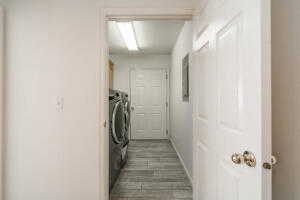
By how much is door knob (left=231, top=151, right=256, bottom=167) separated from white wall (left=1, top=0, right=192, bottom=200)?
4.23ft

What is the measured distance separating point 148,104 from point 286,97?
16.0ft

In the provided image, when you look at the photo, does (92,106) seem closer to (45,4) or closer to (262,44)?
(45,4)

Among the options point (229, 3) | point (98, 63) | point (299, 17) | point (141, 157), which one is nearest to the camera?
point (299, 17)

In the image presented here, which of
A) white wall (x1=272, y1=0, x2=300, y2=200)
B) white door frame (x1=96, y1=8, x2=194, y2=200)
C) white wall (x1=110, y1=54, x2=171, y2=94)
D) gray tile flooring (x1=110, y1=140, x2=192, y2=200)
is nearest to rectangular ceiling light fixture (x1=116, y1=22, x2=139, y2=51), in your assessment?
white wall (x1=110, y1=54, x2=171, y2=94)

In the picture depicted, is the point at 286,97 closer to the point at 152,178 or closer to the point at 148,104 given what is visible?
the point at 152,178

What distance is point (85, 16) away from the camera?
1928mm

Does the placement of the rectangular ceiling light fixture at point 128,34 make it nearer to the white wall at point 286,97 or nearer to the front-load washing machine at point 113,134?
the front-load washing machine at point 113,134

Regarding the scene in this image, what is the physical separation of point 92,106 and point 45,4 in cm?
100

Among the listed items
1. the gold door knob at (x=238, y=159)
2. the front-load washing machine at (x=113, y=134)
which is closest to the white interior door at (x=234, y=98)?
the gold door knob at (x=238, y=159)

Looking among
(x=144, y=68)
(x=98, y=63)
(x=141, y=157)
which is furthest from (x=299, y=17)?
(x=144, y=68)

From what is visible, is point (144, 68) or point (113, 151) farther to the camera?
point (144, 68)

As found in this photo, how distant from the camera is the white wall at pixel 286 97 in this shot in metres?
0.91

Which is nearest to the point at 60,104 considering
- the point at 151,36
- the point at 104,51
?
the point at 104,51

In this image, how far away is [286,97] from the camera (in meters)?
0.95
